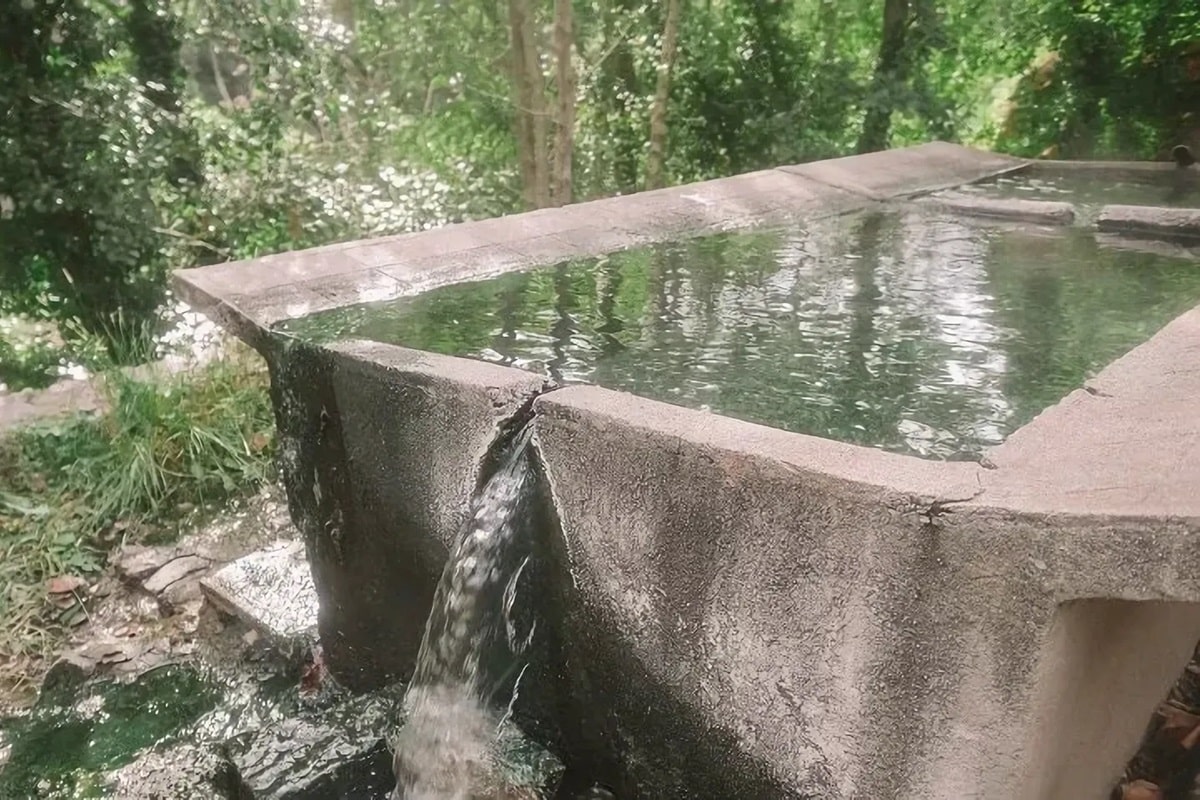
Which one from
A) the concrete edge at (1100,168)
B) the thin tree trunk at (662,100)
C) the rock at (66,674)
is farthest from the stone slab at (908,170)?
the rock at (66,674)

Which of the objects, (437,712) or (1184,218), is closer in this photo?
(437,712)

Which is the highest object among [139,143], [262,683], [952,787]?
[139,143]

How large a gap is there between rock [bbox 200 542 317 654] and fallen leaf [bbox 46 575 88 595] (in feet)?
2.19

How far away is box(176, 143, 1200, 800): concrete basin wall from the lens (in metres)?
1.56

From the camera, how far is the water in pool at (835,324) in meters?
2.42

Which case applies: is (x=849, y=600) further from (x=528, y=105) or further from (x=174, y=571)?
(x=528, y=105)

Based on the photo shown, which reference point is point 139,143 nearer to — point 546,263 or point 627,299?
point 546,263

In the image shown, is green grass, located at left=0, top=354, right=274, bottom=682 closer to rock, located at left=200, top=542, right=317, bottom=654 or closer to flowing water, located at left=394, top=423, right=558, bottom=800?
rock, located at left=200, top=542, right=317, bottom=654

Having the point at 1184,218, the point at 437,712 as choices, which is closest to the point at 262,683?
the point at 437,712

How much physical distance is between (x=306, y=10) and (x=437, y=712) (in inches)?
205

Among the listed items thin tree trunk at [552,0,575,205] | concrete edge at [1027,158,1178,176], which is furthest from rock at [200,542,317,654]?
concrete edge at [1027,158,1178,176]

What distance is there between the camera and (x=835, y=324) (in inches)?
123

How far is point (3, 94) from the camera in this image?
523cm

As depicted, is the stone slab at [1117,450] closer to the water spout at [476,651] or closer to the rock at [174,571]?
the water spout at [476,651]
